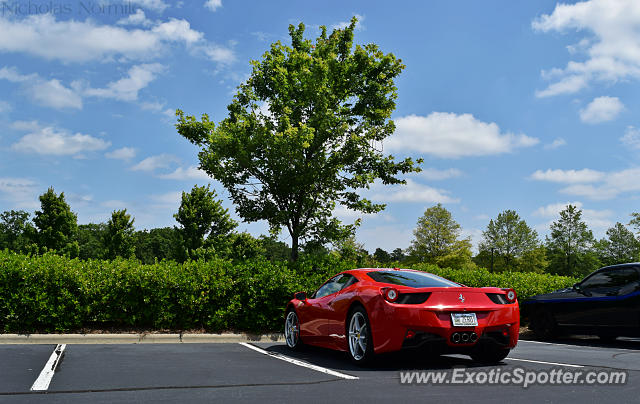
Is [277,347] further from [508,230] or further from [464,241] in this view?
[508,230]

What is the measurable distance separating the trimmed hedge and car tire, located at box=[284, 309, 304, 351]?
2.58m

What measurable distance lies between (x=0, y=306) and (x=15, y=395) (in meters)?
6.41

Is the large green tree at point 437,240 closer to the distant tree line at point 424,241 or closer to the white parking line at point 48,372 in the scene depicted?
the distant tree line at point 424,241

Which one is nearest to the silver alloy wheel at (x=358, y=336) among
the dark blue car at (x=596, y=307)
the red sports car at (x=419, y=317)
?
the red sports car at (x=419, y=317)

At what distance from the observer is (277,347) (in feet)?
31.5

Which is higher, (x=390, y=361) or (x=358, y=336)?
(x=358, y=336)

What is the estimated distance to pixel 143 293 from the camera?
1092cm

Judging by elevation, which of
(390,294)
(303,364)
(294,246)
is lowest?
(303,364)

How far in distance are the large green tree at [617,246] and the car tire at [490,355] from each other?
71.4 m

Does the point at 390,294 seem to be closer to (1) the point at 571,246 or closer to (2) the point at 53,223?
(2) the point at 53,223

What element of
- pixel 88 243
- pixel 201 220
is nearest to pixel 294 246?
pixel 201 220

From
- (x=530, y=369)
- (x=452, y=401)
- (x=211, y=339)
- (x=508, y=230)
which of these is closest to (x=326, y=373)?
(x=452, y=401)

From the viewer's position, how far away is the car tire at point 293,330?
8.57 metres

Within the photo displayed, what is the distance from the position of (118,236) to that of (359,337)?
47.9 meters
